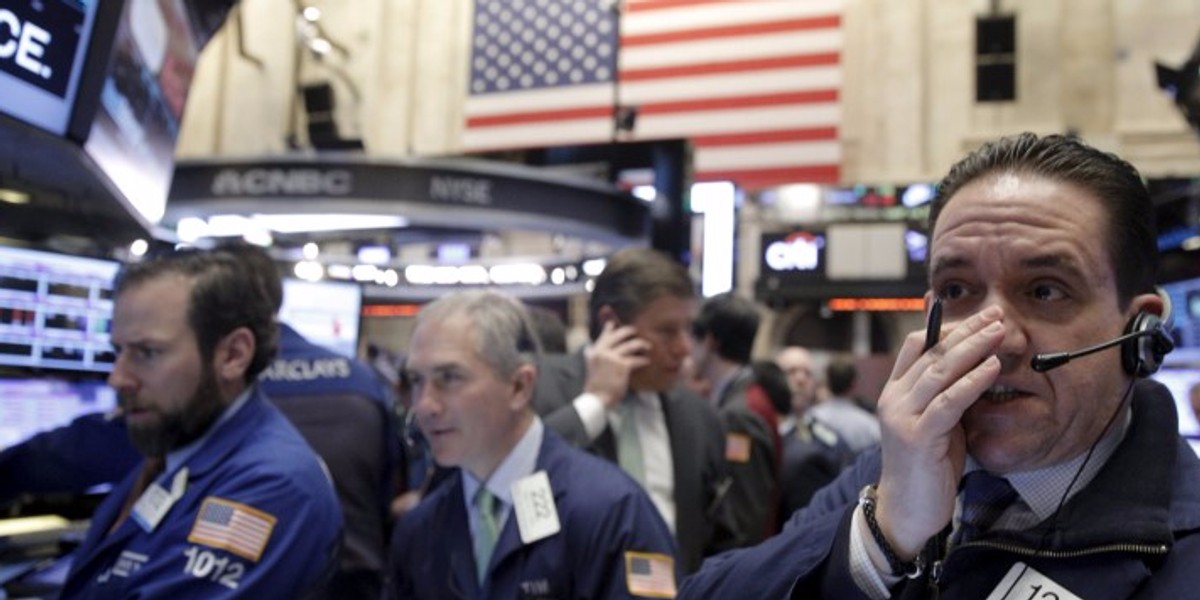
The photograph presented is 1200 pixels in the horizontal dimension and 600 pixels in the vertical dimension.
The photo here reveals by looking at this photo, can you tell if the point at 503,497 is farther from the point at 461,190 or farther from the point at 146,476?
the point at 461,190

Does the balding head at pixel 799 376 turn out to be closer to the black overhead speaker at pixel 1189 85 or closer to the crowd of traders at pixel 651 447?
the crowd of traders at pixel 651 447

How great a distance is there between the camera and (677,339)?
2588 mm

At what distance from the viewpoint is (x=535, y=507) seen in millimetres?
1854

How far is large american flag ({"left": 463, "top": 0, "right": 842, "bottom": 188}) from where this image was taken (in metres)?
8.77

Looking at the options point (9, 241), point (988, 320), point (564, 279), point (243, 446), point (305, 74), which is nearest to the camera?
point (988, 320)

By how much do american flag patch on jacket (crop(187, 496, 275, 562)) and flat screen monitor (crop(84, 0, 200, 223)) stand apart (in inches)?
28.9

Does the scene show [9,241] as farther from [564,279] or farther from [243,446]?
[564,279]

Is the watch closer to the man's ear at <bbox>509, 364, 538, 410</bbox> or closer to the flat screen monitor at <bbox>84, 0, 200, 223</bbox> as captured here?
the man's ear at <bbox>509, 364, 538, 410</bbox>

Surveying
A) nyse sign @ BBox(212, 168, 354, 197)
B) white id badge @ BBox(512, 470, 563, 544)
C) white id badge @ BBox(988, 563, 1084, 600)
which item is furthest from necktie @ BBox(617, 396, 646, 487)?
nyse sign @ BBox(212, 168, 354, 197)

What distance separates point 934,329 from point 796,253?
31.2 feet

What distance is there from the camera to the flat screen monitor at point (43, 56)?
159 centimetres

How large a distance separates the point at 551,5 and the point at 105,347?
6.59m

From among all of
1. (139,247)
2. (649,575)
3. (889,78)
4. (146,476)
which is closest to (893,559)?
(649,575)

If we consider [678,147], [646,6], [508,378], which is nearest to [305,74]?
[646,6]
